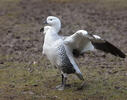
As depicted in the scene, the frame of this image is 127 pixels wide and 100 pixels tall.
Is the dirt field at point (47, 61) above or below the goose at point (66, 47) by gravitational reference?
below

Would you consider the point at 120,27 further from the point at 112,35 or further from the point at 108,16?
the point at 108,16

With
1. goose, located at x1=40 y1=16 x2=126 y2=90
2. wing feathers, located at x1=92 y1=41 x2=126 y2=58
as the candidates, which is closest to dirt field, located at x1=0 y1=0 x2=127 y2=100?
goose, located at x1=40 y1=16 x2=126 y2=90

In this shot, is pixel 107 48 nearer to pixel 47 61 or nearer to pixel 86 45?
pixel 86 45

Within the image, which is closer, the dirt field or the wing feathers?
the dirt field

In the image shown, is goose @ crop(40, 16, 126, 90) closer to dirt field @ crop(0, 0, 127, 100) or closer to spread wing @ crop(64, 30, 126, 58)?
spread wing @ crop(64, 30, 126, 58)

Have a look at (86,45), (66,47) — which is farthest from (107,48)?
(66,47)

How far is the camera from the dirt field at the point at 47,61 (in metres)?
6.86

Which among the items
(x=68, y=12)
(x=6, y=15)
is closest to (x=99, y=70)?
(x=6, y=15)

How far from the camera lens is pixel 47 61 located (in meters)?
9.16

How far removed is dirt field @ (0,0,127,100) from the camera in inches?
270

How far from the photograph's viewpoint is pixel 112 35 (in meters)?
12.6

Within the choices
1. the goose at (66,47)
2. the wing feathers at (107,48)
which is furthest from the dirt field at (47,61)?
the wing feathers at (107,48)

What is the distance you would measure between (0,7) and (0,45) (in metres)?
7.98

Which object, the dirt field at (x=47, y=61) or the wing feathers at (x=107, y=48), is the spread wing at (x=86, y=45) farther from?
the dirt field at (x=47, y=61)
